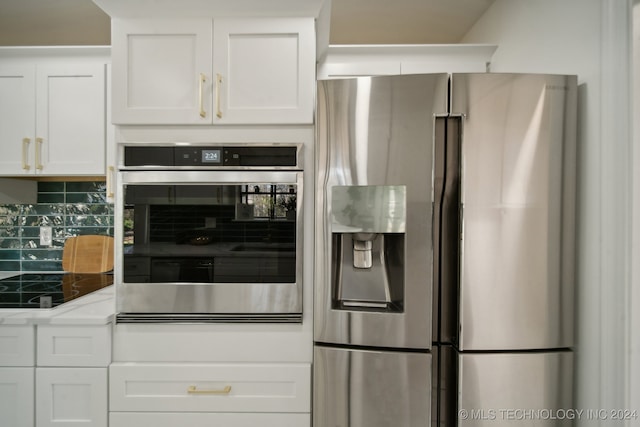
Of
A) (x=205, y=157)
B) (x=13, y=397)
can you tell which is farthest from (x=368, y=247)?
(x=13, y=397)

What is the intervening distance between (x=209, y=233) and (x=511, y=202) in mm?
1127

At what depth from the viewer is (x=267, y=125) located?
1.37 m

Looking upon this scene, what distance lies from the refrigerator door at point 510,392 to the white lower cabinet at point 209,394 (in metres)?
0.59

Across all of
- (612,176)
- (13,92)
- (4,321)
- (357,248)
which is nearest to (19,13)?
(13,92)

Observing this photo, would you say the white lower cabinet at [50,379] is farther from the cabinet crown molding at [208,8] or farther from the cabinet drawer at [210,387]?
the cabinet crown molding at [208,8]

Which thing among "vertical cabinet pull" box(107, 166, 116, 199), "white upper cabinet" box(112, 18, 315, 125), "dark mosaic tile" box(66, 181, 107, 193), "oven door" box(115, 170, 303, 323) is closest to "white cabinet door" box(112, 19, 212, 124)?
"white upper cabinet" box(112, 18, 315, 125)

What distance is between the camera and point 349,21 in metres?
2.02

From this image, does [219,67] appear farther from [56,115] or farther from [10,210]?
[10,210]

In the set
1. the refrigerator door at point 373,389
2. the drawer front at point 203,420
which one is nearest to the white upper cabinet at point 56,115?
the drawer front at point 203,420

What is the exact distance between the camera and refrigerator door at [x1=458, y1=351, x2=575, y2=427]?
1186 mm

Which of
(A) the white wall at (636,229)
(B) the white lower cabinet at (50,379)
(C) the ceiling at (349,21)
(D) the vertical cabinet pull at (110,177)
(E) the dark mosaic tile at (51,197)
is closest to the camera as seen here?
(A) the white wall at (636,229)

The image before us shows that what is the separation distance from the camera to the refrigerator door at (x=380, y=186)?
121cm

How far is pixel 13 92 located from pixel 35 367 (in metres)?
1.35

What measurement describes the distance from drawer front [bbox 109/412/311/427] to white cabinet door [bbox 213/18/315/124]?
116cm
